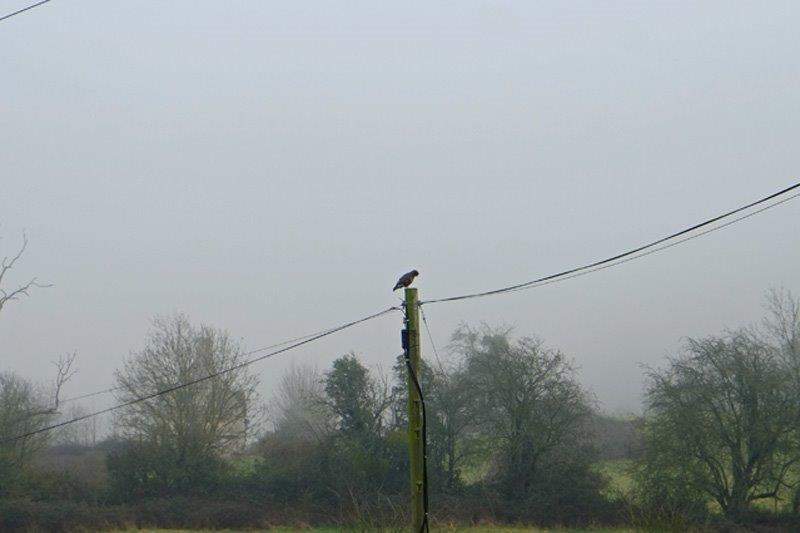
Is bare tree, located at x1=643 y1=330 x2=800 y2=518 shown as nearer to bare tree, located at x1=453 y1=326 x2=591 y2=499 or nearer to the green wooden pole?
bare tree, located at x1=453 y1=326 x2=591 y2=499

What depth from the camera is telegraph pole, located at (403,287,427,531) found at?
12016 millimetres

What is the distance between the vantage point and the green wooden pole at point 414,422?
12.0 metres

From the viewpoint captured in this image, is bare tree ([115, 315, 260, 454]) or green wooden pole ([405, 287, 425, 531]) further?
bare tree ([115, 315, 260, 454])

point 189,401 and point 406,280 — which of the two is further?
point 189,401

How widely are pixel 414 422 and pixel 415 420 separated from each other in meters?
0.03

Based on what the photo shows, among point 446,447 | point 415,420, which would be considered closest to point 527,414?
point 446,447

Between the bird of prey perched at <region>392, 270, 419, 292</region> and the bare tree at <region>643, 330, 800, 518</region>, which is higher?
the bird of prey perched at <region>392, 270, 419, 292</region>

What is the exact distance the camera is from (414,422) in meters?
12.2

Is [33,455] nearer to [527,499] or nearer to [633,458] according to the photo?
[527,499]

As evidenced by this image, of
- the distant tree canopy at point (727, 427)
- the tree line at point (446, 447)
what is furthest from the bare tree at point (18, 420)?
the distant tree canopy at point (727, 427)

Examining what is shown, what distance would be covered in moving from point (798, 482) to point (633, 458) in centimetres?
479

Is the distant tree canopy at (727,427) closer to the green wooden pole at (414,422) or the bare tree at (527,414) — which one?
the bare tree at (527,414)

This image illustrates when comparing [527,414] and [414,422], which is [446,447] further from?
[414,422]

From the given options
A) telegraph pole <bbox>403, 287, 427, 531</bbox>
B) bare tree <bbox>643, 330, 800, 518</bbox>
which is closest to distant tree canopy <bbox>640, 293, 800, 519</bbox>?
bare tree <bbox>643, 330, 800, 518</bbox>
